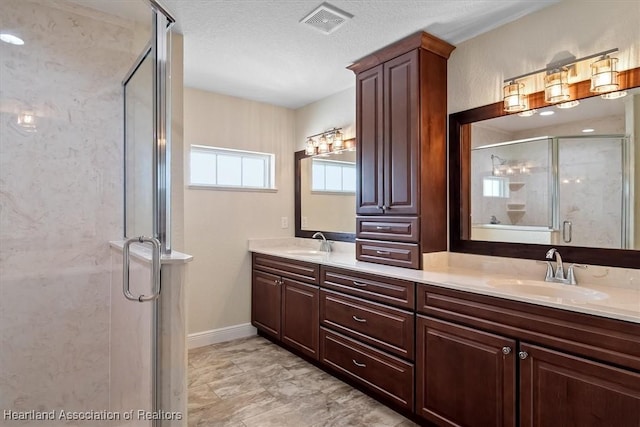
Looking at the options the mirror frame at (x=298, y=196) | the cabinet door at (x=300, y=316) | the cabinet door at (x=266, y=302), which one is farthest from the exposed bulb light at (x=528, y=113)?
the cabinet door at (x=266, y=302)

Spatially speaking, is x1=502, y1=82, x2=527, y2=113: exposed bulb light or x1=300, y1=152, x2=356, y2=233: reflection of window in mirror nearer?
x1=502, y1=82, x2=527, y2=113: exposed bulb light

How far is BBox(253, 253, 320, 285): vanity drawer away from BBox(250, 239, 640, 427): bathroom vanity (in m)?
0.02

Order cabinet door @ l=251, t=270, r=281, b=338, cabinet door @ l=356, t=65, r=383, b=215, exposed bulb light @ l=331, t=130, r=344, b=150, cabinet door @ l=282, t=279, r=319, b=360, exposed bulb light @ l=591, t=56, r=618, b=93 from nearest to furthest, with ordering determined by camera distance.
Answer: exposed bulb light @ l=591, t=56, r=618, b=93
cabinet door @ l=356, t=65, r=383, b=215
cabinet door @ l=282, t=279, r=319, b=360
cabinet door @ l=251, t=270, r=281, b=338
exposed bulb light @ l=331, t=130, r=344, b=150

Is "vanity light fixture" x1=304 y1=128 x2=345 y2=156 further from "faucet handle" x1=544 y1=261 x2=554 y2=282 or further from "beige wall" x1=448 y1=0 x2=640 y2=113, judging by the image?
"faucet handle" x1=544 y1=261 x2=554 y2=282

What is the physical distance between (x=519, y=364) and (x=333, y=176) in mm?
2378

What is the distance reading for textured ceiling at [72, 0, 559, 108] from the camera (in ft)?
6.87

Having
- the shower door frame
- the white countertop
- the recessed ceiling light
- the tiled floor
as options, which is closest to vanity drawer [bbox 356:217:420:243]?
the white countertop

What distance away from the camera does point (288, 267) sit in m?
3.20

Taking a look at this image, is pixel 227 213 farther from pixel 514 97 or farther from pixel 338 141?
pixel 514 97

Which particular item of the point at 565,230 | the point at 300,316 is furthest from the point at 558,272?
the point at 300,316

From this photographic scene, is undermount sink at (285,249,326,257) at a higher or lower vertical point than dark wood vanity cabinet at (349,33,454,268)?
lower

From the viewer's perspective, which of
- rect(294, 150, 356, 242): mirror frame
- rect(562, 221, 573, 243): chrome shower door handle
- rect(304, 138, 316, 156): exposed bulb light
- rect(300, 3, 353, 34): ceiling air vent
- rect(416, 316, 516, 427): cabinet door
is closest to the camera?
rect(416, 316, 516, 427): cabinet door

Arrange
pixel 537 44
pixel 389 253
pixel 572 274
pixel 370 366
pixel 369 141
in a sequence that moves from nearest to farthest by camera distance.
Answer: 1. pixel 572 274
2. pixel 537 44
3. pixel 370 366
4. pixel 389 253
5. pixel 369 141

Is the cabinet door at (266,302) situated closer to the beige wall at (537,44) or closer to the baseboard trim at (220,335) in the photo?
the baseboard trim at (220,335)
